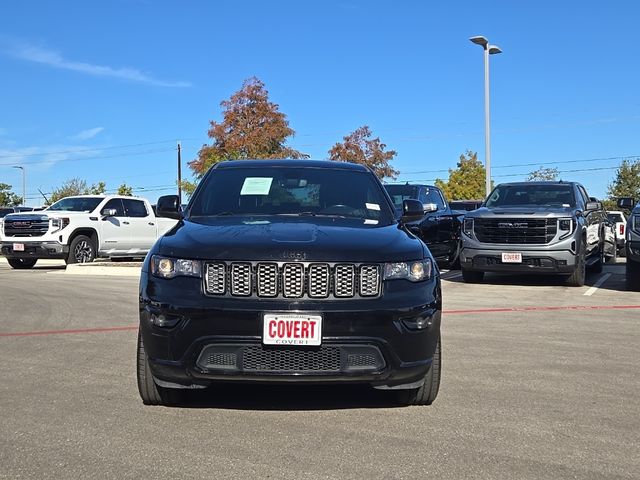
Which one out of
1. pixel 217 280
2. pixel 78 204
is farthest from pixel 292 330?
pixel 78 204

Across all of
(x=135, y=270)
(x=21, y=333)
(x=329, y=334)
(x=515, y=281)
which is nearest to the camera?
(x=329, y=334)

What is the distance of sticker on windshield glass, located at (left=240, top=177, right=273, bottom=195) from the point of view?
19.6 ft

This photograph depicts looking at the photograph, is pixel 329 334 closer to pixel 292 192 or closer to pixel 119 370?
pixel 292 192

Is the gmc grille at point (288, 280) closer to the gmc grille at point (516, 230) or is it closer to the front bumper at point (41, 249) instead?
the gmc grille at point (516, 230)

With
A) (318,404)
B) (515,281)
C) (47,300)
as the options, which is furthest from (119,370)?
(515,281)

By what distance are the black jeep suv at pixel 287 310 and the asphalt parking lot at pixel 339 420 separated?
312 millimetres

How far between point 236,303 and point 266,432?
757 millimetres

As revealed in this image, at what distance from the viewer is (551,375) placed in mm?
5984

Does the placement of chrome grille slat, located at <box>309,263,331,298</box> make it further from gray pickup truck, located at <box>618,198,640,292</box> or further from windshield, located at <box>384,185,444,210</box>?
windshield, located at <box>384,185,444,210</box>

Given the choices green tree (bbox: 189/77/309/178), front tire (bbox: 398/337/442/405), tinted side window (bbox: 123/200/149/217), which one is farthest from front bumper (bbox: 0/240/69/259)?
green tree (bbox: 189/77/309/178)

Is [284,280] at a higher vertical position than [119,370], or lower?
higher

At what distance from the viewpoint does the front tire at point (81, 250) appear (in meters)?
18.4

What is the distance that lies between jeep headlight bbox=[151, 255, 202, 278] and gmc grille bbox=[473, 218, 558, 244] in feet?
30.7

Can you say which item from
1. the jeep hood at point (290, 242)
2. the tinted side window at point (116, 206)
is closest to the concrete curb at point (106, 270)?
the tinted side window at point (116, 206)
